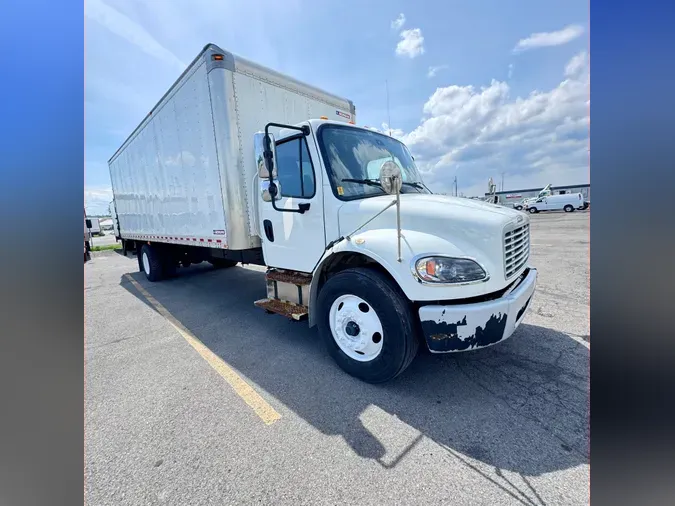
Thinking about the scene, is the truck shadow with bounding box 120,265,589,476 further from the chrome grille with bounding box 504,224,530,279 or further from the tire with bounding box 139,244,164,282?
the tire with bounding box 139,244,164,282

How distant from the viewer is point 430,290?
2369mm

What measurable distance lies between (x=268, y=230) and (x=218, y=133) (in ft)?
5.02

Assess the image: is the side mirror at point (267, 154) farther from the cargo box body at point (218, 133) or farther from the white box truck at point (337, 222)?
the cargo box body at point (218, 133)

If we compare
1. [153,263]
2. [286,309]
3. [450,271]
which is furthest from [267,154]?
[153,263]

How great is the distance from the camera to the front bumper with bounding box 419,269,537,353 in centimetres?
232

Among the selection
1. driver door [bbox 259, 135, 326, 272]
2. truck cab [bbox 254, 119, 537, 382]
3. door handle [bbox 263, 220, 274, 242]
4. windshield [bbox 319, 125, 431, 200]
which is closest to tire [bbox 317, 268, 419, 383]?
truck cab [bbox 254, 119, 537, 382]

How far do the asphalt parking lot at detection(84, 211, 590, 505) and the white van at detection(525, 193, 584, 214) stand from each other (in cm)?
4203

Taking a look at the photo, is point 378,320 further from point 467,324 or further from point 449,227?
point 449,227

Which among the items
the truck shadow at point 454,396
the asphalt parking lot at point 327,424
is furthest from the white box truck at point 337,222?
the asphalt parking lot at point 327,424

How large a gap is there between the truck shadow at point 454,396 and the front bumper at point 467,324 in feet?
1.76

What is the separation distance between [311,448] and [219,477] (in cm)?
60

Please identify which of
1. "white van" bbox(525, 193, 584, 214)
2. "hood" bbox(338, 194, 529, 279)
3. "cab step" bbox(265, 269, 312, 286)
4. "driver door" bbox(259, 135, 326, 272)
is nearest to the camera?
"hood" bbox(338, 194, 529, 279)

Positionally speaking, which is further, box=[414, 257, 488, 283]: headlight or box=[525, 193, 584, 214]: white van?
box=[525, 193, 584, 214]: white van
